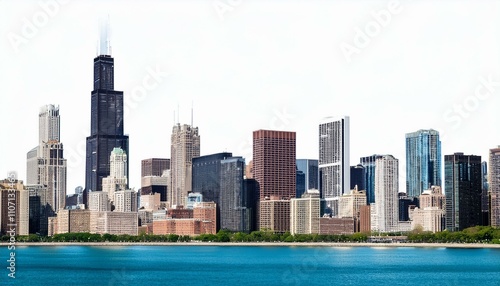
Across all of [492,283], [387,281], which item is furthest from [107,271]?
[492,283]

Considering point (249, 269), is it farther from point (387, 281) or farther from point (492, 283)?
point (492, 283)

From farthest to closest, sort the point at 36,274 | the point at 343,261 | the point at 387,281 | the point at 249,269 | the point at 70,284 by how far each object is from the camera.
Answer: the point at 343,261
the point at 249,269
the point at 36,274
the point at 387,281
the point at 70,284

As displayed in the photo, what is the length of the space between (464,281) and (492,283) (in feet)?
13.3

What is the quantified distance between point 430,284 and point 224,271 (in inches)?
1049

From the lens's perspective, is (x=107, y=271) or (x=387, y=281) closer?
(x=387, y=281)

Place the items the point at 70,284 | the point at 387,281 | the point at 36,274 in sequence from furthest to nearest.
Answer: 1. the point at 36,274
2. the point at 387,281
3. the point at 70,284

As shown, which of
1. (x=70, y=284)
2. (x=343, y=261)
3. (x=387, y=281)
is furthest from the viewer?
(x=343, y=261)

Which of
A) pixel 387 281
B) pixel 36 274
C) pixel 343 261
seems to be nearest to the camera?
pixel 387 281

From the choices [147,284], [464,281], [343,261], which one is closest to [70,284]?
[147,284]

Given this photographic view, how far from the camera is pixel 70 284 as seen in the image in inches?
3570

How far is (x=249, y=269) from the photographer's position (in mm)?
117312

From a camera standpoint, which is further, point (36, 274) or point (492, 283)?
point (36, 274)

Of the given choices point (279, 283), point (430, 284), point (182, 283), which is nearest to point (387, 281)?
point (430, 284)

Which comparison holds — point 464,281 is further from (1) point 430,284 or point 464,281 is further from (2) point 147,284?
(2) point 147,284
